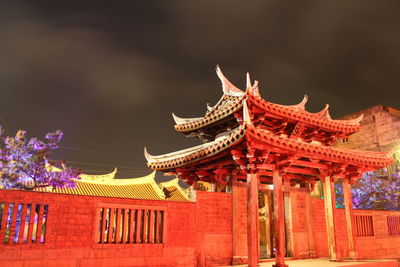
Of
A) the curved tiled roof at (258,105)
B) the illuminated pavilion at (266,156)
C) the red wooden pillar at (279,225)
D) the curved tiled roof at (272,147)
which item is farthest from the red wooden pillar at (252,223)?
the curved tiled roof at (258,105)

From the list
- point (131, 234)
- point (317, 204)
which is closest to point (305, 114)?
point (317, 204)

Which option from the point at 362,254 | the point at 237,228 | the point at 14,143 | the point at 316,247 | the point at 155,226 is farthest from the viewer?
the point at 14,143

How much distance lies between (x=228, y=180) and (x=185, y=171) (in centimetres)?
169

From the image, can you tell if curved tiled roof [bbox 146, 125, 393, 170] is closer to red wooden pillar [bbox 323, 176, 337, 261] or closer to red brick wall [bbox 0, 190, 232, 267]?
red wooden pillar [bbox 323, 176, 337, 261]

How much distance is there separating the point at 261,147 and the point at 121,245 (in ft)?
16.7

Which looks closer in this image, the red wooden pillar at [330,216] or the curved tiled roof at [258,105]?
the curved tiled roof at [258,105]

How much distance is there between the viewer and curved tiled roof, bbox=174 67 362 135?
11.9 m

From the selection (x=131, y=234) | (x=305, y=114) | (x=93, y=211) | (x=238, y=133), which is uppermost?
(x=305, y=114)

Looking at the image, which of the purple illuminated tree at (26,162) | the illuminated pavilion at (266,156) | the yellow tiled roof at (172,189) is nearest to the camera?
the illuminated pavilion at (266,156)

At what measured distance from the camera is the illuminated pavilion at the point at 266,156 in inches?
403

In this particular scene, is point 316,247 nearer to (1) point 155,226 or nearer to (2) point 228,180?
(2) point 228,180

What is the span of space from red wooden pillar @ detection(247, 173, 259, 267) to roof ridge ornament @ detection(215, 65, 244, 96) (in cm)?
375

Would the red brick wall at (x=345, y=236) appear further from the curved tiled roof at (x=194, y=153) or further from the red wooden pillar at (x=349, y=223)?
the curved tiled roof at (x=194, y=153)

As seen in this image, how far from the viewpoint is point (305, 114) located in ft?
43.6
